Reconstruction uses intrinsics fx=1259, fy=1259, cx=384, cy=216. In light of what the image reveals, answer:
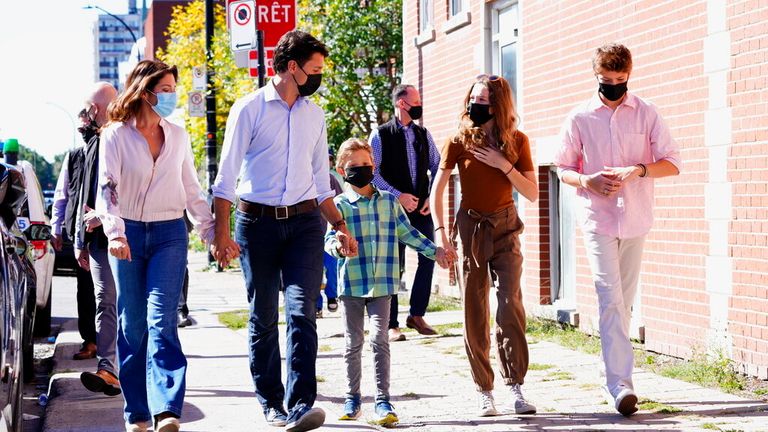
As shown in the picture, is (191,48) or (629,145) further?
(191,48)

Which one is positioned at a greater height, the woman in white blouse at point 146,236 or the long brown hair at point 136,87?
the long brown hair at point 136,87

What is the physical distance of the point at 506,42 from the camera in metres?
13.1

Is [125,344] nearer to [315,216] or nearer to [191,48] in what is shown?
[315,216]

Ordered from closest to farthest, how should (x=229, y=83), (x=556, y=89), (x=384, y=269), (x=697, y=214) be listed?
1. (x=384, y=269)
2. (x=697, y=214)
3. (x=556, y=89)
4. (x=229, y=83)

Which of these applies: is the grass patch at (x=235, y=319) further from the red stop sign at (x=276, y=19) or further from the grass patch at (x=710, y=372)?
the grass patch at (x=710, y=372)

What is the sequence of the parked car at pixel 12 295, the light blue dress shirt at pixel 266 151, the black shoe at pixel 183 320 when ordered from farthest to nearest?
the black shoe at pixel 183 320
the light blue dress shirt at pixel 266 151
the parked car at pixel 12 295

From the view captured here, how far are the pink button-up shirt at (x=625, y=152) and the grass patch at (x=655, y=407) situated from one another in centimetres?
94

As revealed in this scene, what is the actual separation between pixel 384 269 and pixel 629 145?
5.03 ft

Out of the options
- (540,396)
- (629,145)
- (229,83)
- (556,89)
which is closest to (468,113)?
(629,145)

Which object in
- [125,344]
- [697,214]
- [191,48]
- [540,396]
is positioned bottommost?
[540,396]

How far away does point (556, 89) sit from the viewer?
11250mm

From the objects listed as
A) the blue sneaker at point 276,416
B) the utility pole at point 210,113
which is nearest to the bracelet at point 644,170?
the blue sneaker at point 276,416

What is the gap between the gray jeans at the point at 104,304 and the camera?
7688 mm

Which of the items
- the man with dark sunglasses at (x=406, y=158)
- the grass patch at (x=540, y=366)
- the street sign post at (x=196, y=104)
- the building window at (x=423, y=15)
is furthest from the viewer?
the street sign post at (x=196, y=104)
